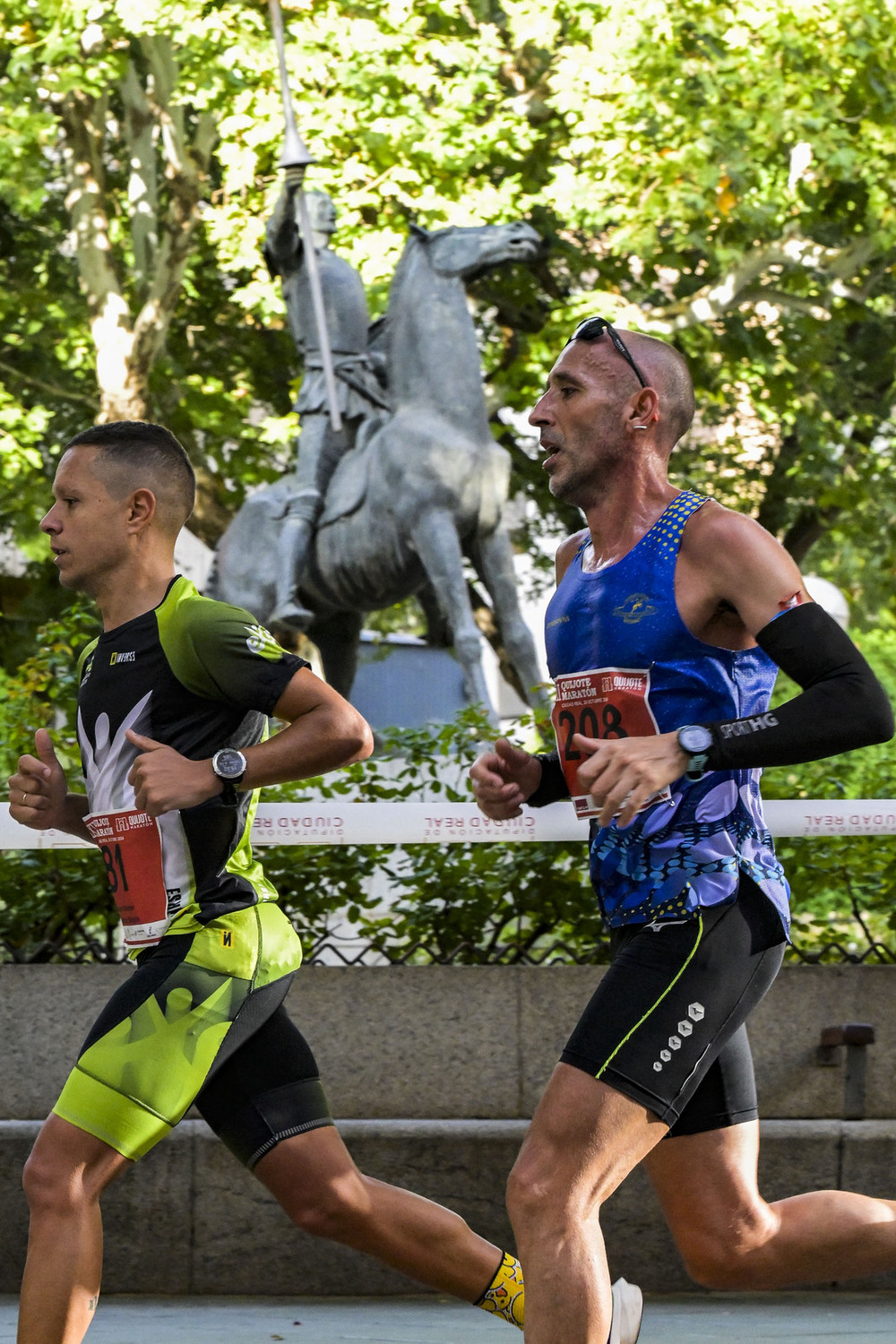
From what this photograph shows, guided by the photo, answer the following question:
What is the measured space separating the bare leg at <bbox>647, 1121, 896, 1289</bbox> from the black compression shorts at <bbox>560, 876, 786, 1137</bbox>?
51 millimetres

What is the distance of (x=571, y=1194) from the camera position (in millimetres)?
2662

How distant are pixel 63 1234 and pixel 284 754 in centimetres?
92

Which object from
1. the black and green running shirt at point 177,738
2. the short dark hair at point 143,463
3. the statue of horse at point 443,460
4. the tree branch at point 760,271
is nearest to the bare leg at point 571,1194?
the black and green running shirt at point 177,738

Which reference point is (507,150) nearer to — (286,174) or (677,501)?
(286,174)

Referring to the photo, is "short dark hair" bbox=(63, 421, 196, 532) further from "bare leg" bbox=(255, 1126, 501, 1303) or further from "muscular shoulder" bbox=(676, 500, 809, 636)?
"bare leg" bbox=(255, 1126, 501, 1303)

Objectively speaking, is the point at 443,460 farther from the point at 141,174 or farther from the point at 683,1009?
the point at 141,174

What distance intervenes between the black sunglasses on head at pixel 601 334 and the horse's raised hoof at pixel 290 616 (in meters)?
8.48

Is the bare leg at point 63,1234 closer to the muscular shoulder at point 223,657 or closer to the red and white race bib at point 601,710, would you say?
the muscular shoulder at point 223,657

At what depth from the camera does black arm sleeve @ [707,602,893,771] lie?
8.75 feet

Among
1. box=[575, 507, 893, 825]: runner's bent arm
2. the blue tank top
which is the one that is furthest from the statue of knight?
box=[575, 507, 893, 825]: runner's bent arm

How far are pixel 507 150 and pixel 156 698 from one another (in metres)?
14.4

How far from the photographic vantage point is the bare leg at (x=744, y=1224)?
296cm

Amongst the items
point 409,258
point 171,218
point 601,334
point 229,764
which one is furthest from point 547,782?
point 171,218

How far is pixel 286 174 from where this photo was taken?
11.0m
